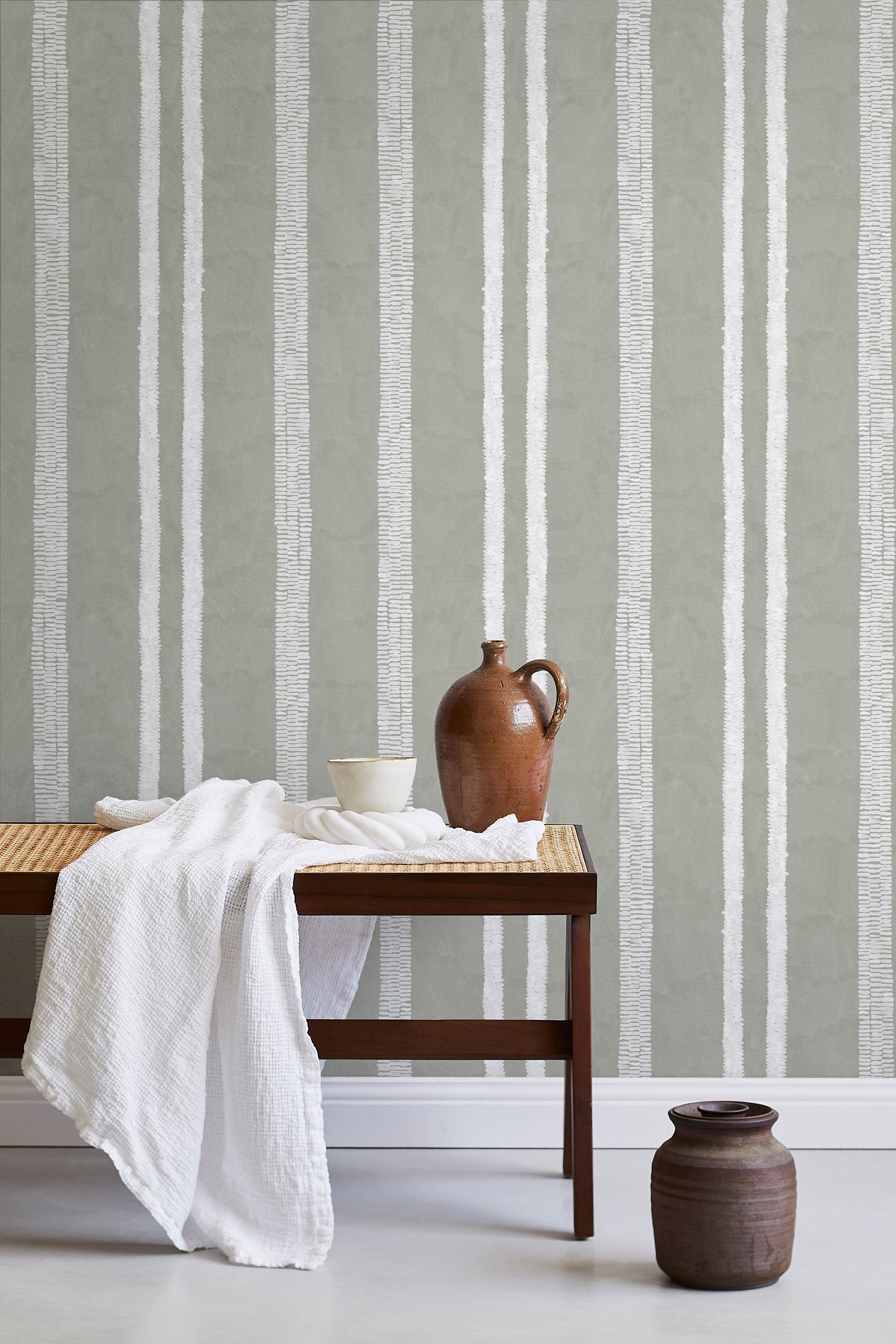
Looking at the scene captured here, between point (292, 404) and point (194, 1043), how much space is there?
4.23 feet

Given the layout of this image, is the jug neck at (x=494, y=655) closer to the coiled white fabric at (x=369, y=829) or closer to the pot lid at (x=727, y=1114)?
the coiled white fabric at (x=369, y=829)

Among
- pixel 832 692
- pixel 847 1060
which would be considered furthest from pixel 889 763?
pixel 847 1060

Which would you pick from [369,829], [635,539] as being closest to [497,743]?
[369,829]

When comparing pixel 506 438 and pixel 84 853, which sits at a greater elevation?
pixel 506 438

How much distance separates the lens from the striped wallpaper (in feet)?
8.39

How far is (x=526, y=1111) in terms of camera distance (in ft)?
8.25

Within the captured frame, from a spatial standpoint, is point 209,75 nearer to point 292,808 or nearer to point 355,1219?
point 292,808

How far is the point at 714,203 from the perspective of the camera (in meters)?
2.56

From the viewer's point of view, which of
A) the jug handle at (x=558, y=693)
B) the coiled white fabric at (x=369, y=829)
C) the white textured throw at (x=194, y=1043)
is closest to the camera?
the white textured throw at (x=194, y=1043)

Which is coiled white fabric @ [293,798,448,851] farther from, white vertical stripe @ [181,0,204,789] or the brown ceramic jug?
white vertical stripe @ [181,0,204,789]

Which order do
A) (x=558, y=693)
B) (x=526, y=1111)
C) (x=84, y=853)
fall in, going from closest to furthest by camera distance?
(x=84, y=853), (x=558, y=693), (x=526, y=1111)

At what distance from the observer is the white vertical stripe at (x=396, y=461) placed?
2.56 meters

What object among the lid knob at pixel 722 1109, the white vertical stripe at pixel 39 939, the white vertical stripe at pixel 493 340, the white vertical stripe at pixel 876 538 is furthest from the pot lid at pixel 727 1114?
the white vertical stripe at pixel 39 939

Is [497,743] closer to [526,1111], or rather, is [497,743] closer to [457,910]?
[457,910]
